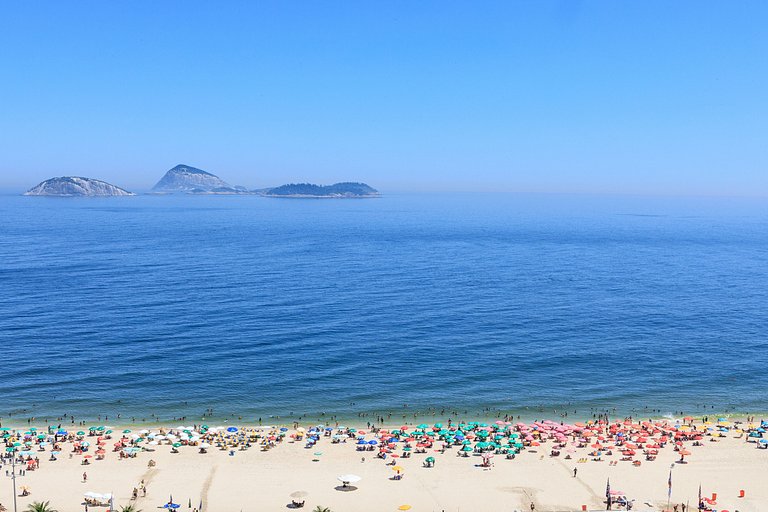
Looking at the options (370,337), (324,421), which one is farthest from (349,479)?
(370,337)

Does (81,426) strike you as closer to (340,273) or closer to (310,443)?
(310,443)

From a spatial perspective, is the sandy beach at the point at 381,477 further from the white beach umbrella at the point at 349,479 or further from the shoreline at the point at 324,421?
the shoreline at the point at 324,421

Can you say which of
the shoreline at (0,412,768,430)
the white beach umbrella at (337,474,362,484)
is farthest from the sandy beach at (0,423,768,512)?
the shoreline at (0,412,768,430)

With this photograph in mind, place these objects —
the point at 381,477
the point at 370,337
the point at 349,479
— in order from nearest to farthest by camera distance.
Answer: the point at 349,479 < the point at 381,477 < the point at 370,337

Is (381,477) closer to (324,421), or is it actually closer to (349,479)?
(349,479)

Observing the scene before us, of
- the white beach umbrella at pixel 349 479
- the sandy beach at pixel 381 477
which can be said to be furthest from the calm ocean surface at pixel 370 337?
the white beach umbrella at pixel 349 479

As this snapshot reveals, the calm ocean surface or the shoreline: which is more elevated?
the calm ocean surface

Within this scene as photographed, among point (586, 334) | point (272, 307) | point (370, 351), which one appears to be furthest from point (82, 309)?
point (586, 334)

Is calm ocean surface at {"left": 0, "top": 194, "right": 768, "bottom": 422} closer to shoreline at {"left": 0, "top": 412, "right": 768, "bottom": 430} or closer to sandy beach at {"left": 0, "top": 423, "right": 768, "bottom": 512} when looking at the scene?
shoreline at {"left": 0, "top": 412, "right": 768, "bottom": 430}
